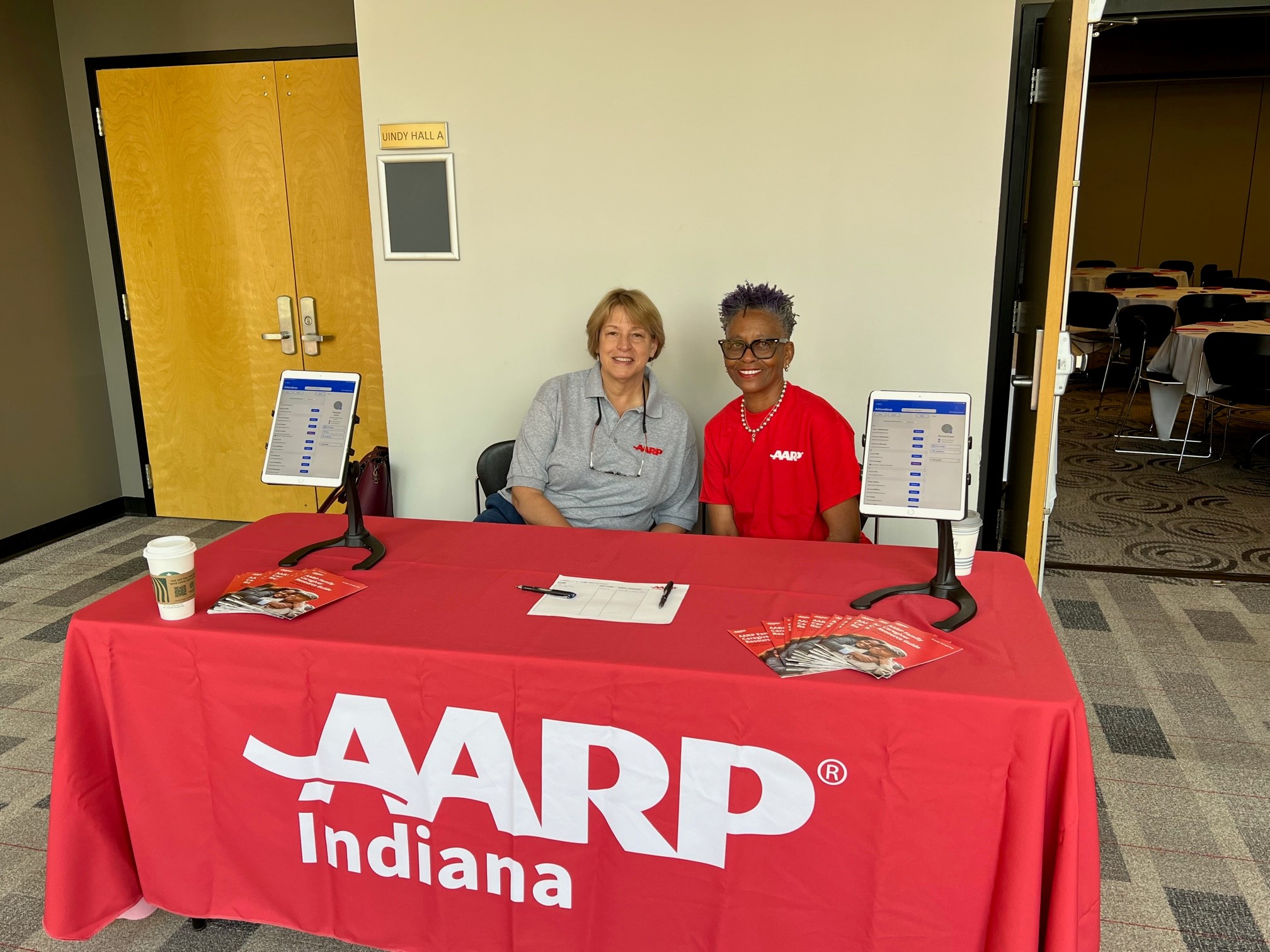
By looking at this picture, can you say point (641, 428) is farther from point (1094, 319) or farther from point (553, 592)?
point (1094, 319)

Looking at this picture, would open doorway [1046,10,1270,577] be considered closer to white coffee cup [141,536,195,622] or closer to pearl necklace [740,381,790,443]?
pearl necklace [740,381,790,443]

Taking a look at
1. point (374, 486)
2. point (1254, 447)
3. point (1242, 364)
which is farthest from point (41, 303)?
point (1254, 447)

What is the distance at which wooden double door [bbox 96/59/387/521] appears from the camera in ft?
14.2

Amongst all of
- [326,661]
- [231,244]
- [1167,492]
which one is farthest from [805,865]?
[1167,492]

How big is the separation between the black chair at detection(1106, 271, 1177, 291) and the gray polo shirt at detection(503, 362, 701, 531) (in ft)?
25.1

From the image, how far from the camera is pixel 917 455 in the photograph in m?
1.73

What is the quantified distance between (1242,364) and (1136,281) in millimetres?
4024

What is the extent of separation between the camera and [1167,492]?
5273mm

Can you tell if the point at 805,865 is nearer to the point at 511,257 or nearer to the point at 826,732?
the point at 826,732

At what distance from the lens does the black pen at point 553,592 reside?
1.84 m

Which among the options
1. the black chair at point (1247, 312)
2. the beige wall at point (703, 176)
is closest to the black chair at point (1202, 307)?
the black chair at point (1247, 312)

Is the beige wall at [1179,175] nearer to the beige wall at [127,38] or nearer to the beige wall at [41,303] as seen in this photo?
the beige wall at [127,38]

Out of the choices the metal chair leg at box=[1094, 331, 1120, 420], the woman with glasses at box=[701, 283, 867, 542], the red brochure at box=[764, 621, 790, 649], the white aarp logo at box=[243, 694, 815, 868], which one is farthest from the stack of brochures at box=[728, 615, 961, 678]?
the metal chair leg at box=[1094, 331, 1120, 420]

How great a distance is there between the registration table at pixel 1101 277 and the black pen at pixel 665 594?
28.3 ft
